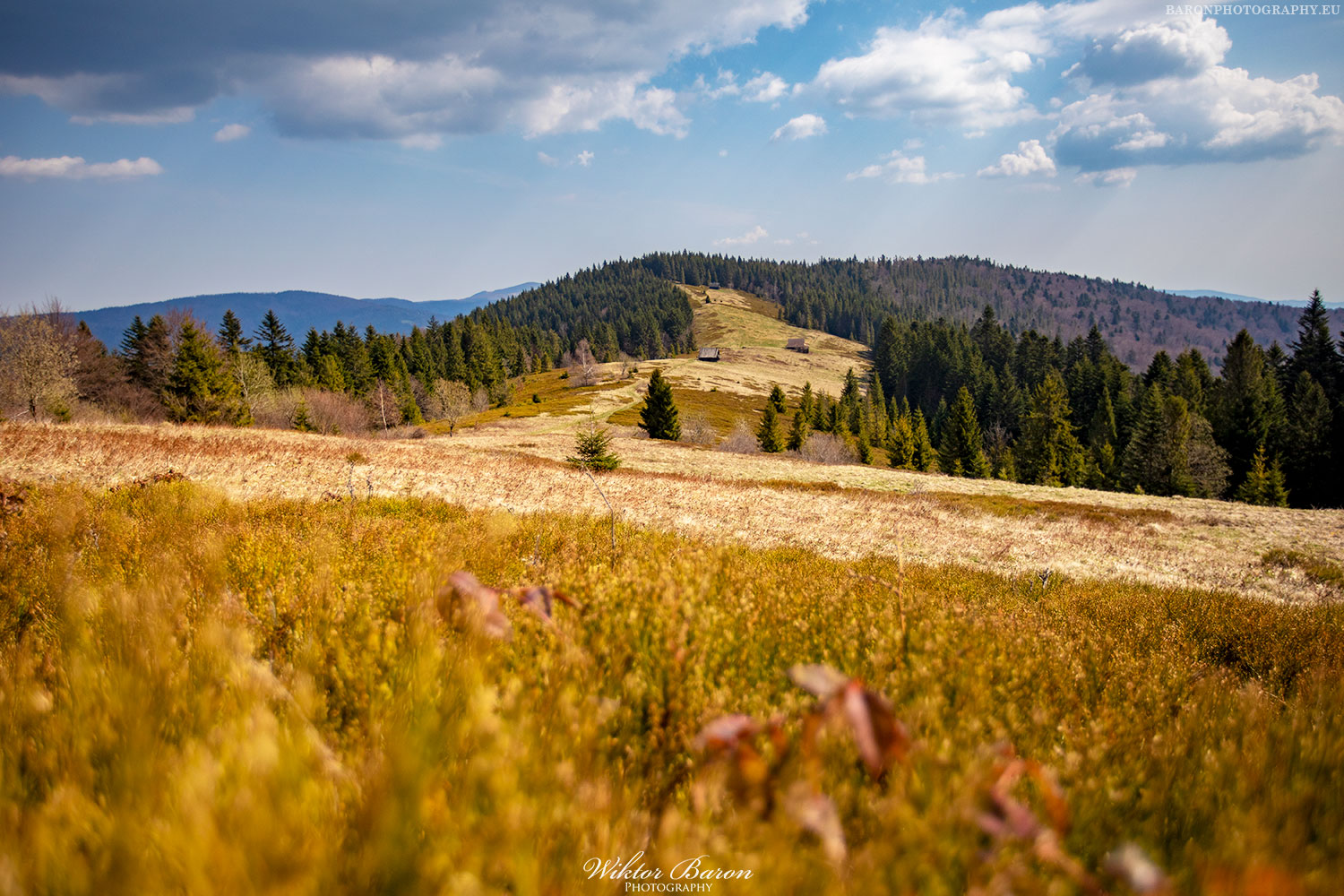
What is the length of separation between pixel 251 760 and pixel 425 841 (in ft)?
1.38

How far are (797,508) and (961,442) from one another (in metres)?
68.1

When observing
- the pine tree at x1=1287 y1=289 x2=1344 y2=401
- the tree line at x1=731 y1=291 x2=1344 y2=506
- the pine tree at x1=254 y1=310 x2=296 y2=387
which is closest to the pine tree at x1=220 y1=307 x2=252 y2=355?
the pine tree at x1=254 y1=310 x2=296 y2=387

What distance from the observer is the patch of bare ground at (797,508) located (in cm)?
1414

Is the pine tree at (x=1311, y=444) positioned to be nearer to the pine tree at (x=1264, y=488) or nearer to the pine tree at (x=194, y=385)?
the pine tree at (x=1264, y=488)

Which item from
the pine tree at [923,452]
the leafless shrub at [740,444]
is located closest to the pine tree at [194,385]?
the leafless shrub at [740,444]

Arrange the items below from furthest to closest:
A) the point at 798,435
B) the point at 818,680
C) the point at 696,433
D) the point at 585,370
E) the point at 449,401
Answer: the point at 585,370
the point at 798,435
the point at 449,401
the point at 696,433
the point at 818,680

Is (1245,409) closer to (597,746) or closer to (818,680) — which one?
(818,680)

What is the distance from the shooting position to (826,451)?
73.1 m

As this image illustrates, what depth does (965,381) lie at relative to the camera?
111m

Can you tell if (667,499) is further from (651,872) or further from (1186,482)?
(1186,482)

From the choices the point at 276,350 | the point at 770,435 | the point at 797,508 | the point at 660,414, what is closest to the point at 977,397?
the point at 770,435

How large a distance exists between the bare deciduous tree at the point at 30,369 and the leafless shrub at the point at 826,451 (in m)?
64.6

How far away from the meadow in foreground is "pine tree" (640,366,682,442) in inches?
2566

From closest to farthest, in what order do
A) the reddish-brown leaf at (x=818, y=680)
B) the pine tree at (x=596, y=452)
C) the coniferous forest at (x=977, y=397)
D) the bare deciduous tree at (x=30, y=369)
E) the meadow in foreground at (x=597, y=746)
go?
the meadow in foreground at (x=597, y=746)
the reddish-brown leaf at (x=818, y=680)
the pine tree at (x=596, y=452)
the bare deciduous tree at (x=30, y=369)
the coniferous forest at (x=977, y=397)
